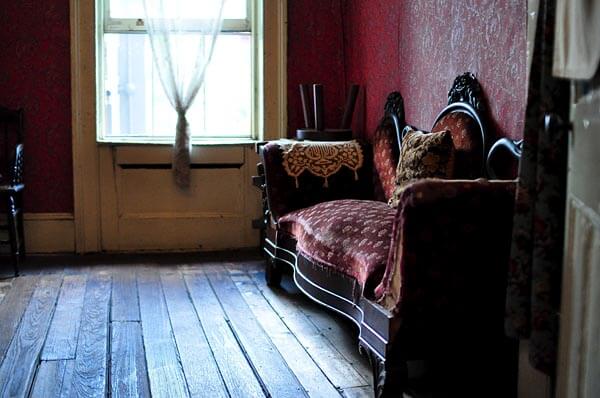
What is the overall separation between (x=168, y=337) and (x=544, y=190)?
197cm

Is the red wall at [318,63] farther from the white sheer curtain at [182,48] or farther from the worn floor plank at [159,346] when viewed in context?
the worn floor plank at [159,346]

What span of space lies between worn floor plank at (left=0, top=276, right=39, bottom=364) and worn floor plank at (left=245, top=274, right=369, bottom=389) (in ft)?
3.61

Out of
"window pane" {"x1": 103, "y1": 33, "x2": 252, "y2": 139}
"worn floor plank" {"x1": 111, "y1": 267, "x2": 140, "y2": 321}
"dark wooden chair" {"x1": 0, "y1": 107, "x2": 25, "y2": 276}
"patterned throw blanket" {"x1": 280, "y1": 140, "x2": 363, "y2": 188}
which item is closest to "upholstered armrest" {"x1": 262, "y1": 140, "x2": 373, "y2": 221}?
"patterned throw blanket" {"x1": 280, "y1": 140, "x2": 363, "y2": 188}

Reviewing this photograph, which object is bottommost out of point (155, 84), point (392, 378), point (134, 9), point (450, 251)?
point (392, 378)

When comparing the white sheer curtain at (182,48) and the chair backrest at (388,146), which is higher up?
the white sheer curtain at (182,48)

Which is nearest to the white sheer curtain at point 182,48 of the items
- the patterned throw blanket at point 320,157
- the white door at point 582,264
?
the patterned throw blanket at point 320,157

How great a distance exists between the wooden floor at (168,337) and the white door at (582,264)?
117 centimetres

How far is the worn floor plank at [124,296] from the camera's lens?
351 centimetres

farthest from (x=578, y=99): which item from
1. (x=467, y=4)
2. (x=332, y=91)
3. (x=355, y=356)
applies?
(x=332, y=91)

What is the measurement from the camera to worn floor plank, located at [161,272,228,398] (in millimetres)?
2584

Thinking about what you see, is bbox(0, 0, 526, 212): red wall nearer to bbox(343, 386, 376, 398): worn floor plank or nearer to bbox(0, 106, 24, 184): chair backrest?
bbox(0, 106, 24, 184): chair backrest

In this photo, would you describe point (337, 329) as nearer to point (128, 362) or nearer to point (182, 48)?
point (128, 362)

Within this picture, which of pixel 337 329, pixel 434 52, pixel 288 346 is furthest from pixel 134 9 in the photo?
pixel 288 346

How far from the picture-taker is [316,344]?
3.08 meters
